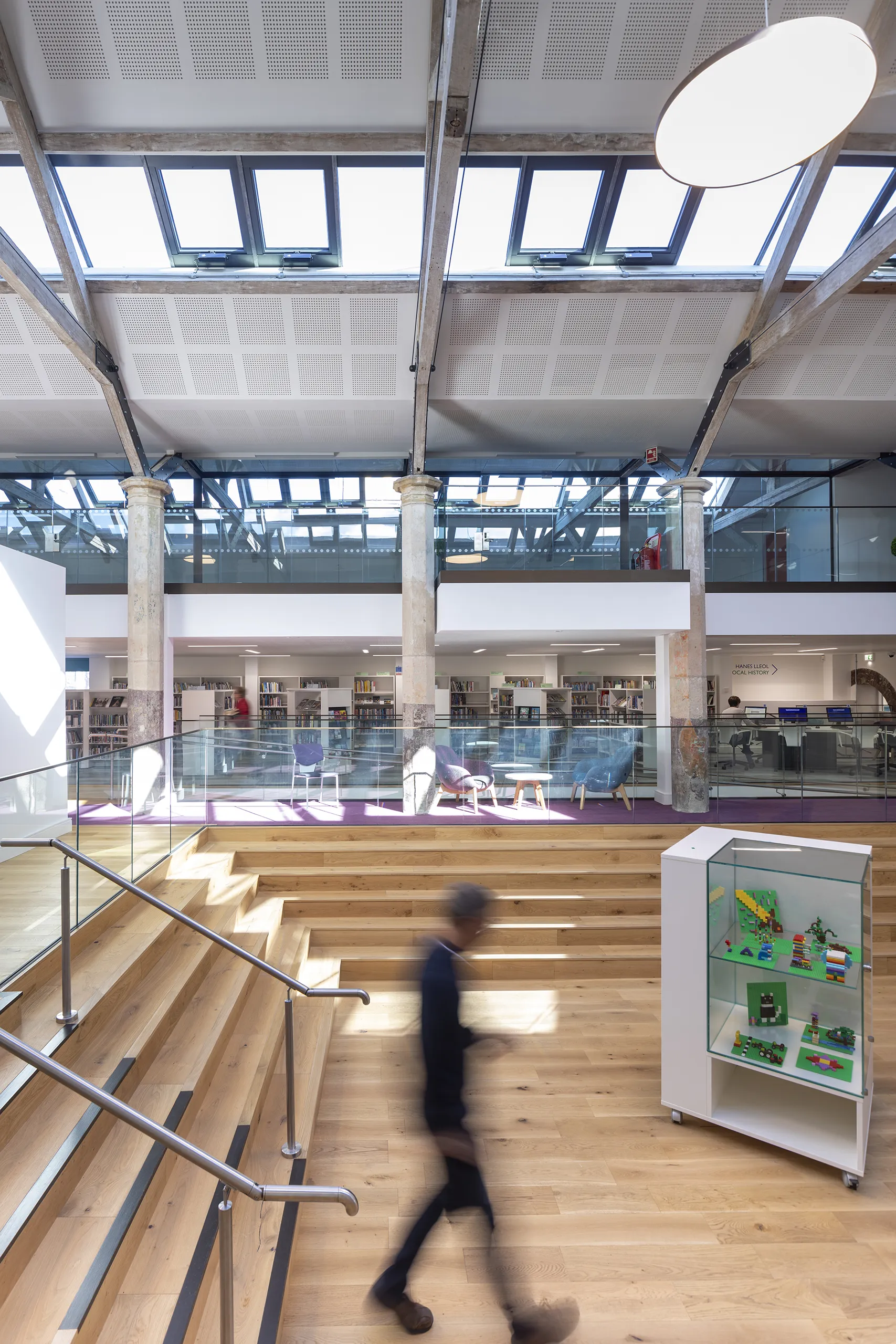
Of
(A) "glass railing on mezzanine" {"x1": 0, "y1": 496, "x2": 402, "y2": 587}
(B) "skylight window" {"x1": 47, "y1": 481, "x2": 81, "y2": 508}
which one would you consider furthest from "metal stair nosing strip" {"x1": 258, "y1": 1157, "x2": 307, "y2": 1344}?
(B) "skylight window" {"x1": 47, "y1": 481, "x2": 81, "y2": 508}

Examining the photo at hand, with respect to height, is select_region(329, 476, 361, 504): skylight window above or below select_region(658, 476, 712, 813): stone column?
above

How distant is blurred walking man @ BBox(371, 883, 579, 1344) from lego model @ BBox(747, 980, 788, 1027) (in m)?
1.84

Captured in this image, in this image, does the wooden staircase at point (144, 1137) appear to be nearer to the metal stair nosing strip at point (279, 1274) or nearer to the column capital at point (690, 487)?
the metal stair nosing strip at point (279, 1274)

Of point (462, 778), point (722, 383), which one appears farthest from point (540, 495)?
point (462, 778)

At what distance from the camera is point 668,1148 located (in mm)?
3781

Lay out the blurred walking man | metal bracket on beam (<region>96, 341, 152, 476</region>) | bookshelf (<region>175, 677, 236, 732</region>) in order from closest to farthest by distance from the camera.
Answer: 1. the blurred walking man
2. metal bracket on beam (<region>96, 341, 152, 476</region>)
3. bookshelf (<region>175, 677, 236, 732</region>)

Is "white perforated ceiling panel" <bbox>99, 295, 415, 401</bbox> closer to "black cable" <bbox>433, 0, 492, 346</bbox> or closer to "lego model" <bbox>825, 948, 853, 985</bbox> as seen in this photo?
"black cable" <bbox>433, 0, 492, 346</bbox>

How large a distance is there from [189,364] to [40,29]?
11.0 feet

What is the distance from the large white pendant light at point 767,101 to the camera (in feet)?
10.6

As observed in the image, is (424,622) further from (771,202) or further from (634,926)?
(771,202)

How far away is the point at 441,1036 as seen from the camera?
2.66 meters

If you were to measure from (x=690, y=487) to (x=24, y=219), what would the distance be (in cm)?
836

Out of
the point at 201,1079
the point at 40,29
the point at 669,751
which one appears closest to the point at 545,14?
the point at 40,29

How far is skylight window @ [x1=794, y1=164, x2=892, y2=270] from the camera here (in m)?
7.35
